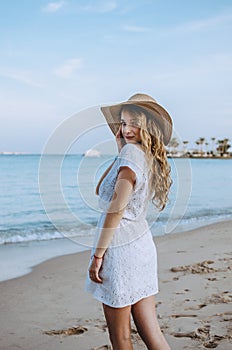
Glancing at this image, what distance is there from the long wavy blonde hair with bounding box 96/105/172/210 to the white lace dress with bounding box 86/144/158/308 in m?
0.05

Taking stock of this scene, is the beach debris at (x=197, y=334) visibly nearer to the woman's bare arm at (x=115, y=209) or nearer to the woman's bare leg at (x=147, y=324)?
the woman's bare leg at (x=147, y=324)

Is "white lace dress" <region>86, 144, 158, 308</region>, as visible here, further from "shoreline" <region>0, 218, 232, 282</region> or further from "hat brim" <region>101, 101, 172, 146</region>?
"shoreline" <region>0, 218, 232, 282</region>

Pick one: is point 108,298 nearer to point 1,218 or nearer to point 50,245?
point 50,245

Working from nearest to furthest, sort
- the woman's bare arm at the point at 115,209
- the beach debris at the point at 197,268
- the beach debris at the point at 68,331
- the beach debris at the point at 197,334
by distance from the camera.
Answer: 1. the woman's bare arm at the point at 115,209
2. the beach debris at the point at 197,334
3. the beach debris at the point at 68,331
4. the beach debris at the point at 197,268

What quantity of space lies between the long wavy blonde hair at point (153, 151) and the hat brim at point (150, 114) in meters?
0.02

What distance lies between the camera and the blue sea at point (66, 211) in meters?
2.22

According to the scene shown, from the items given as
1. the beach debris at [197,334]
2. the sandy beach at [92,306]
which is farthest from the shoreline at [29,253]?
the beach debris at [197,334]

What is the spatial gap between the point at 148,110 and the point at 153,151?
0.62 ft

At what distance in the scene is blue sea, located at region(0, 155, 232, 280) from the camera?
2.22 metres

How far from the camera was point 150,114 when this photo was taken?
2.05 m

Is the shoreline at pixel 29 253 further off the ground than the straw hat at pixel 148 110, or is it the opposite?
the straw hat at pixel 148 110

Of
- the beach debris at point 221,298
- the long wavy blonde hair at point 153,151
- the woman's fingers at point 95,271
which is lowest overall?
the beach debris at point 221,298

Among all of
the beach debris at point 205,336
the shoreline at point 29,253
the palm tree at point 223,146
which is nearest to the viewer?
the beach debris at point 205,336

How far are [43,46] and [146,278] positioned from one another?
12115 millimetres
